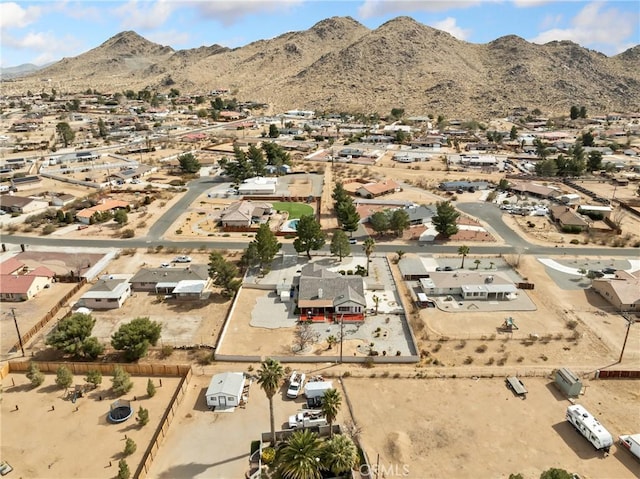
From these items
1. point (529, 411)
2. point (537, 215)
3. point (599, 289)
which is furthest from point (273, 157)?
point (529, 411)

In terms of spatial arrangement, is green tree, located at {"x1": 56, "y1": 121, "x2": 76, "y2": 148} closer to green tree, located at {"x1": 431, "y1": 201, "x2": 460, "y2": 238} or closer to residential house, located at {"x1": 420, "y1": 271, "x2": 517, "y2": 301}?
green tree, located at {"x1": 431, "y1": 201, "x2": 460, "y2": 238}

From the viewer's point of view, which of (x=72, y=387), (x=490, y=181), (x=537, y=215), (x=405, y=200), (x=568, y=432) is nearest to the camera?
(x=568, y=432)

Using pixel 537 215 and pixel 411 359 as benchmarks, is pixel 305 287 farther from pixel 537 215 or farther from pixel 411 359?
pixel 537 215

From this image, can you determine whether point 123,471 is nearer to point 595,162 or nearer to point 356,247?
point 356,247

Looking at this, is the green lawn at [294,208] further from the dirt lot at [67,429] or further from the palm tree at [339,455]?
the palm tree at [339,455]

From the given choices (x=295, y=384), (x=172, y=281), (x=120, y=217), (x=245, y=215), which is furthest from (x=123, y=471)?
(x=120, y=217)

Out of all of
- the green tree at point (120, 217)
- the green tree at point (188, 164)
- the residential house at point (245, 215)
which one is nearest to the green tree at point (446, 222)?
the residential house at point (245, 215)

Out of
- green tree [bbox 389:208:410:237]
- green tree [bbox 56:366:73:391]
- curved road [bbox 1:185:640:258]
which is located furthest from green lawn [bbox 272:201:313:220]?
green tree [bbox 56:366:73:391]
